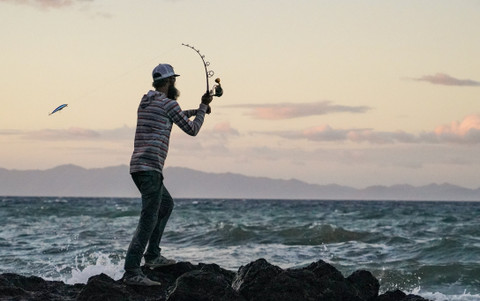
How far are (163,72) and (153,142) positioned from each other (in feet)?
2.07

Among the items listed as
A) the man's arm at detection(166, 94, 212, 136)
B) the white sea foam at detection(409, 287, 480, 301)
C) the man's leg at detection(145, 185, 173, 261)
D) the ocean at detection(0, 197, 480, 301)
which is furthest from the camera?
the ocean at detection(0, 197, 480, 301)

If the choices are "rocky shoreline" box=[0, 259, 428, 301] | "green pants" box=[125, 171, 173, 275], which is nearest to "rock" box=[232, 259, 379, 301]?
"rocky shoreline" box=[0, 259, 428, 301]

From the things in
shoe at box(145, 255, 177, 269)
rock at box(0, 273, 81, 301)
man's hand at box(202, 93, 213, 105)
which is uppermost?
man's hand at box(202, 93, 213, 105)

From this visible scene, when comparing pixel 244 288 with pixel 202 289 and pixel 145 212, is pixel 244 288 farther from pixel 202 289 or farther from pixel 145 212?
pixel 145 212

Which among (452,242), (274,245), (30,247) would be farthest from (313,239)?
(30,247)

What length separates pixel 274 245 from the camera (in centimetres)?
2020

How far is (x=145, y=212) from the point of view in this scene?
279 inches

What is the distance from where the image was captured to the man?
6.93m

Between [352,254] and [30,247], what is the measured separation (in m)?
7.07

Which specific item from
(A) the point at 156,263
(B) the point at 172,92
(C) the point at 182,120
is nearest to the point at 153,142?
(C) the point at 182,120

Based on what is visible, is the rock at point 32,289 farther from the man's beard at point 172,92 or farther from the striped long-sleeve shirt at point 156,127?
the man's beard at point 172,92

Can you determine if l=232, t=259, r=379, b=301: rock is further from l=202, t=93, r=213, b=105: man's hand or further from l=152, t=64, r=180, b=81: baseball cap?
l=152, t=64, r=180, b=81: baseball cap

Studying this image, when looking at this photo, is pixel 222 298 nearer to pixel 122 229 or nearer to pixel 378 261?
pixel 378 261

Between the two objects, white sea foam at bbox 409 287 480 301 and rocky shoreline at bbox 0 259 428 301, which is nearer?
rocky shoreline at bbox 0 259 428 301
